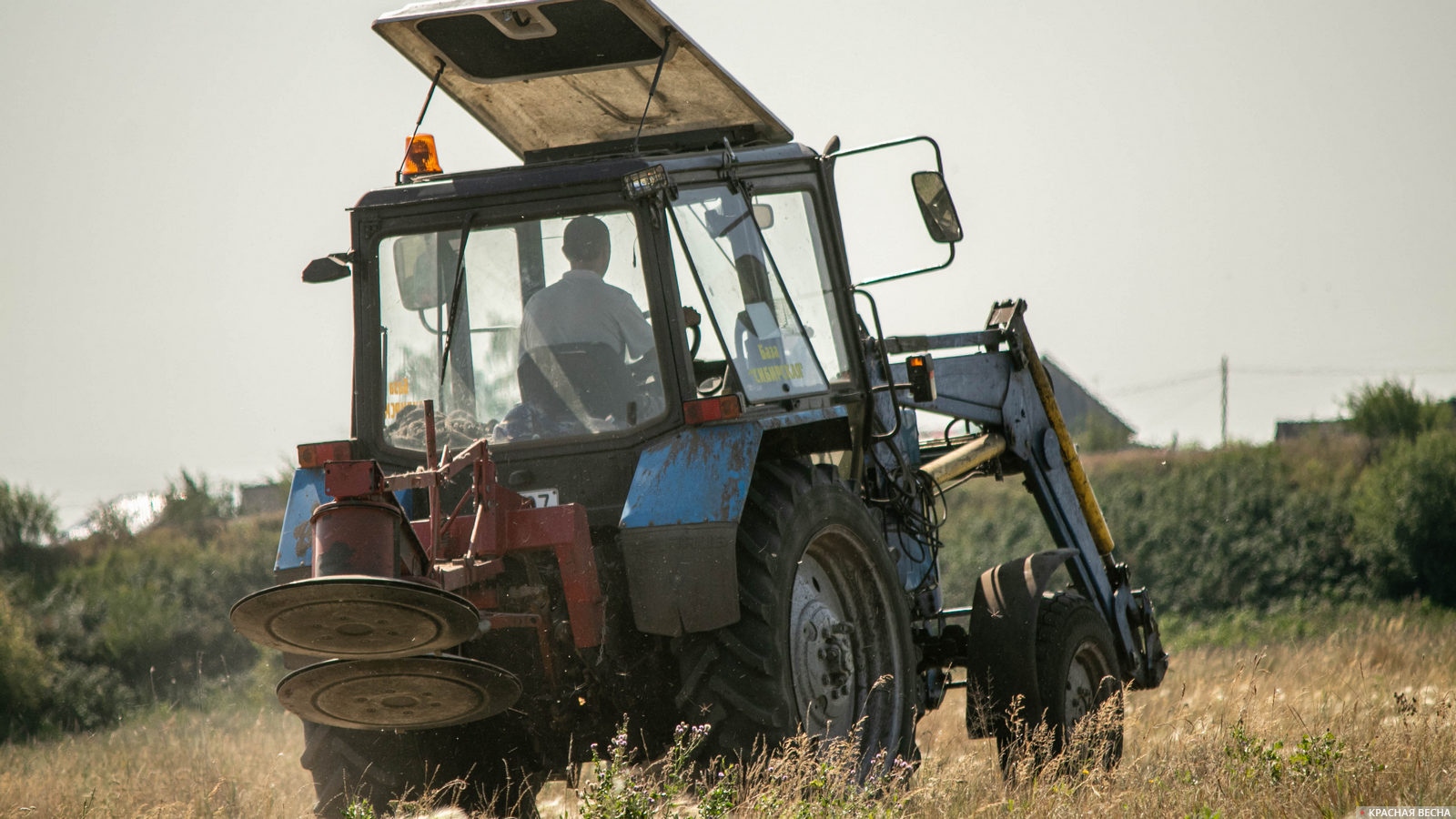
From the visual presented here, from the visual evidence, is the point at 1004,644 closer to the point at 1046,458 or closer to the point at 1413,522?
the point at 1046,458

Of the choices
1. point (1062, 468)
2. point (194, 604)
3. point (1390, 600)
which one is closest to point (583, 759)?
point (1062, 468)

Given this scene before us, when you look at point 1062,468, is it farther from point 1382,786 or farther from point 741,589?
point 741,589

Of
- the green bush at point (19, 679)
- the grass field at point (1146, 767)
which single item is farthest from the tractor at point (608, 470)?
the green bush at point (19, 679)

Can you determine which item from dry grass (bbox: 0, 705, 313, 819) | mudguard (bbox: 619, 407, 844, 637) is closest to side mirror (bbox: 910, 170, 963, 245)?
mudguard (bbox: 619, 407, 844, 637)

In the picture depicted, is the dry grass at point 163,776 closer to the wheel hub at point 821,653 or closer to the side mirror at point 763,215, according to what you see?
the wheel hub at point 821,653

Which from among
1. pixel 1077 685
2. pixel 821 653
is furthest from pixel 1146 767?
pixel 821 653

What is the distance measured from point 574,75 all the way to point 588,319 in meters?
1.37

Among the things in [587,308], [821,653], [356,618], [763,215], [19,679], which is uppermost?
[763,215]

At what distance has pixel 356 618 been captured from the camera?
13.3ft

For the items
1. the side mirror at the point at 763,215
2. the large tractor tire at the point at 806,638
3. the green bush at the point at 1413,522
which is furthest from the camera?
the green bush at the point at 1413,522

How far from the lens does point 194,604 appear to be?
20.6 m

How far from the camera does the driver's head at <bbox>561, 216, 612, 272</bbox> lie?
17.5ft

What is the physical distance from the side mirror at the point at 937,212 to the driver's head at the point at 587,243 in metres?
1.47

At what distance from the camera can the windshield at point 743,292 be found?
17.7ft
